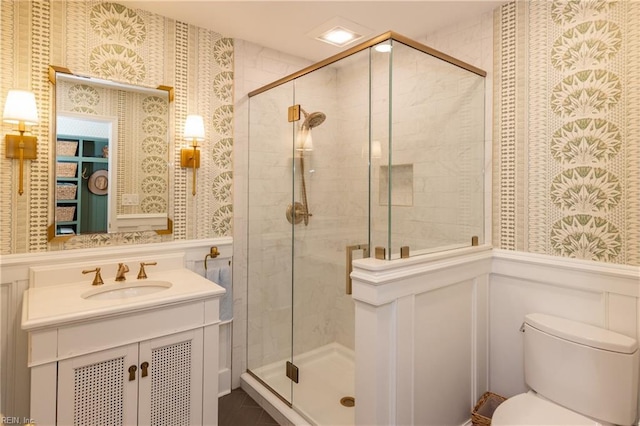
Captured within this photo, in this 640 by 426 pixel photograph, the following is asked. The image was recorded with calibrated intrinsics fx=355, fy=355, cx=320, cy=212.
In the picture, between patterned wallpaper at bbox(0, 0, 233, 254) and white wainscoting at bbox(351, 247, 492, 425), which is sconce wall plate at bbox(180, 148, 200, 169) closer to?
patterned wallpaper at bbox(0, 0, 233, 254)

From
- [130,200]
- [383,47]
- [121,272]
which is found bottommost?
[121,272]

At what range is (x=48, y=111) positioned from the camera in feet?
5.99

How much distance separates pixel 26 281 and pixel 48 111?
2.85 ft

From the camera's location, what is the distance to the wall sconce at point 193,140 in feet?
7.14

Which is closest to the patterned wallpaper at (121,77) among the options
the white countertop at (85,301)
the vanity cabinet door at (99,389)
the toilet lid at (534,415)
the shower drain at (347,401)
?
the white countertop at (85,301)

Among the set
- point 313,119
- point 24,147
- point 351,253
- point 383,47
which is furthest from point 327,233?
point 24,147

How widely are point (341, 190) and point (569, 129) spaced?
4.01 feet

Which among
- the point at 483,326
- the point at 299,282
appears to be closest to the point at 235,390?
the point at 299,282

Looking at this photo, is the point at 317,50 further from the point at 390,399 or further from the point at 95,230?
the point at 390,399

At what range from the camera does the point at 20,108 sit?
1.65m

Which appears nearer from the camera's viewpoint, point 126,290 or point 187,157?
point 126,290

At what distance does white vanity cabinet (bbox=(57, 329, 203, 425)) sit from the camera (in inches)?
58.2

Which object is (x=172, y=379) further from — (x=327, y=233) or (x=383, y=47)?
(x=383, y=47)

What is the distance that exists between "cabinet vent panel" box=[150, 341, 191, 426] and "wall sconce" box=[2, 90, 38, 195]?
3.56ft
